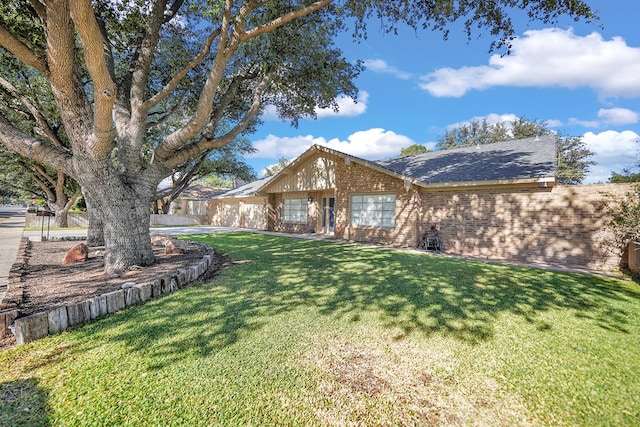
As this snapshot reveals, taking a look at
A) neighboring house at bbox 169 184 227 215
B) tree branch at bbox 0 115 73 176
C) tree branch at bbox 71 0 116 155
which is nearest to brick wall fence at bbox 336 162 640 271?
tree branch at bbox 71 0 116 155

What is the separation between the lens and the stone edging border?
10.4 ft

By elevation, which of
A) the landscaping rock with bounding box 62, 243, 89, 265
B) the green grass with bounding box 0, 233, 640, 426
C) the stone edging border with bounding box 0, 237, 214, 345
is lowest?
the green grass with bounding box 0, 233, 640, 426

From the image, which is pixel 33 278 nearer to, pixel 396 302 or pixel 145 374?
pixel 145 374

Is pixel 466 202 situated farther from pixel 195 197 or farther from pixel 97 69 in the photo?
pixel 195 197

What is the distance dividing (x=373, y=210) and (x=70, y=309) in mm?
10618

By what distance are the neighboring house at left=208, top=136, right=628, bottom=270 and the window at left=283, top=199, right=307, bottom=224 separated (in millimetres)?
100

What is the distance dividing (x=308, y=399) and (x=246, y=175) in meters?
21.8

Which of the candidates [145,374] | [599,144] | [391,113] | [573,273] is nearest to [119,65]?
[145,374]

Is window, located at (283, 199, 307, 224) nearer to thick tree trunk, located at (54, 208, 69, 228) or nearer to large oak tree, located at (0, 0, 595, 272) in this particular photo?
large oak tree, located at (0, 0, 595, 272)

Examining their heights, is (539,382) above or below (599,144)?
below

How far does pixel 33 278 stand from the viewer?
5.13m

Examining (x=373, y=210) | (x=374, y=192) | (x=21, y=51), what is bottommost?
(x=373, y=210)

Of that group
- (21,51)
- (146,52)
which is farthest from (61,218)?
(21,51)

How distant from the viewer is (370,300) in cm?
464
